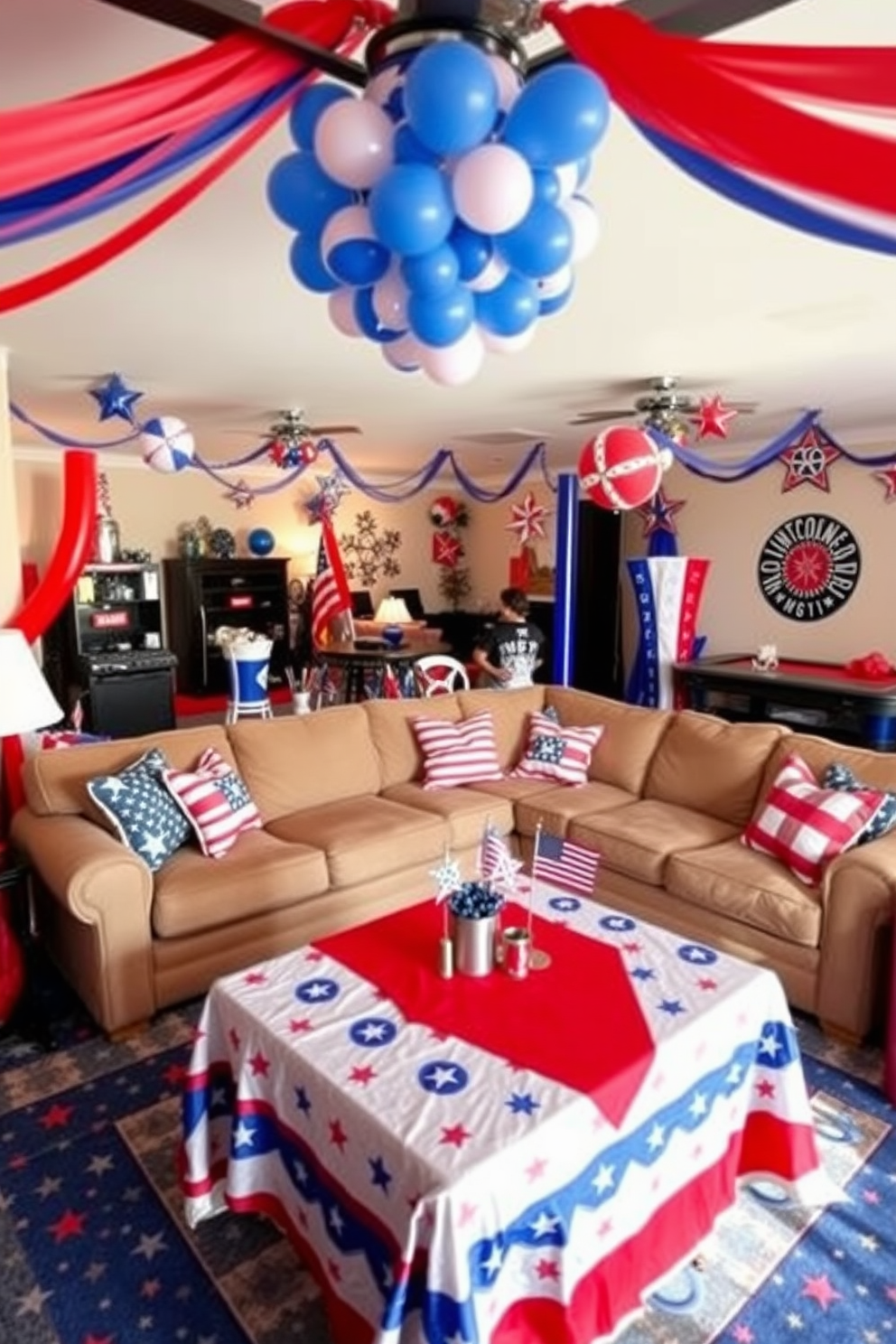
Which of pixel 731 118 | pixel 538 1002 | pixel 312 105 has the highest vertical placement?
pixel 312 105

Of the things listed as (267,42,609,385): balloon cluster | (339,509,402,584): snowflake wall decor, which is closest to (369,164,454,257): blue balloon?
(267,42,609,385): balloon cluster

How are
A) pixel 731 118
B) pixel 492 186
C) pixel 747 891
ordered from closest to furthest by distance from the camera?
pixel 731 118 → pixel 492 186 → pixel 747 891

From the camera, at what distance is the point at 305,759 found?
12.1ft

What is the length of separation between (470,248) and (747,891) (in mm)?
2340

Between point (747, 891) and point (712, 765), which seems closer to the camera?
point (747, 891)

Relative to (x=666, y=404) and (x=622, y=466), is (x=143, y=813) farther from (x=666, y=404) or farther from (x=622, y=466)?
(x=666, y=404)

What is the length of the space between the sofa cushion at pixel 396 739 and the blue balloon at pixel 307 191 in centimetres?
279

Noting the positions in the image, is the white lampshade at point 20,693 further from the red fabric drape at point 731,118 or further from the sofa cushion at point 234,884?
the red fabric drape at point 731,118

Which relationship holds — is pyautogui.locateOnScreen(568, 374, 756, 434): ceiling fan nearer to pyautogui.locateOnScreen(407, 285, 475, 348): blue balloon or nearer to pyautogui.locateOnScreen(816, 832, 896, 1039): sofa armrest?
→ pyautogui.locateOnScreen(816, 832, 896, 1039): sofa armrest

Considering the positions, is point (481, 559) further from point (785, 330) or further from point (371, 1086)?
point (371, 1086)

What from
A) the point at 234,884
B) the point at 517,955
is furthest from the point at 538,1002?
the point at 234,884

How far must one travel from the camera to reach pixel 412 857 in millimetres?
3373

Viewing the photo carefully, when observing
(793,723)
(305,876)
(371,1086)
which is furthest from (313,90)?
(793,723)

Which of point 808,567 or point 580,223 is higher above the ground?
point 580,223
